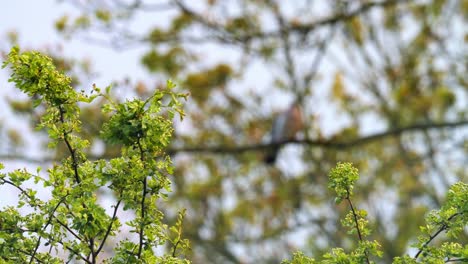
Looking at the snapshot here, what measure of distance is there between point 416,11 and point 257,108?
9.67 ft

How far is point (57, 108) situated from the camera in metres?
2.84

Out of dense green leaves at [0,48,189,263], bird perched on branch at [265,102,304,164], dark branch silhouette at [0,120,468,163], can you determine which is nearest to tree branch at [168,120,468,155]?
dark branch silhouette at [0,120,468,163]

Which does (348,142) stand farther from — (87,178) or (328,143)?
(87,178)

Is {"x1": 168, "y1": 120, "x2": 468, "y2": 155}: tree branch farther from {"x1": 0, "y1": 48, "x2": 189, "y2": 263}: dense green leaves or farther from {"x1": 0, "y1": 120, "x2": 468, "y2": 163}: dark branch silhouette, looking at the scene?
{"x1": 0, "y1": 48, "x2": 189, "y2": 263}: dense green leaves

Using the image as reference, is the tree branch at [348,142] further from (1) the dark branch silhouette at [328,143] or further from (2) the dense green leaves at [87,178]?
(2) the dense green leaves at [87,178]

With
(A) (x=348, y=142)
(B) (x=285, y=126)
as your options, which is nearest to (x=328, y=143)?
(A) (x=348, y=142)

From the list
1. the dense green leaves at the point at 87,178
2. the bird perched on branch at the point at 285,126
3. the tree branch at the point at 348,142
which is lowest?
the dense green leaves at the point at 87,178

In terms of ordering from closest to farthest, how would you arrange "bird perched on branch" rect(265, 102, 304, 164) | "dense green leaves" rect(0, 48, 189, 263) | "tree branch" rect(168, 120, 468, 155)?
"dense green leaves" rect(0, 48, 189, 263), "tree branch" rect(168, 120, 468, 155), "bird perched on branch" rect(265, 102, 304, 164)

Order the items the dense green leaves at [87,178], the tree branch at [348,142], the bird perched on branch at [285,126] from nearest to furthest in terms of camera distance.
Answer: the dense green leaves at [87,178]
the tree branch at [348,142]
the bird perched on branch at [285,126]

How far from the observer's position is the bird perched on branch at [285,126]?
11718 mm

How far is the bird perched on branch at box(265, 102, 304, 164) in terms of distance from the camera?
11718 millimetres

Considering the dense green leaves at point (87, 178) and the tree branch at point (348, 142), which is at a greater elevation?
the tree branch at point (348, 142)

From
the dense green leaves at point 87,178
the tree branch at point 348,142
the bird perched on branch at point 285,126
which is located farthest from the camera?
the bird perched on branch at point 285,126

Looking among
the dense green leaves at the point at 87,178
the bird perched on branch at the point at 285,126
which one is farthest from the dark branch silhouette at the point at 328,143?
the dense green leaves at the point at 87,178
